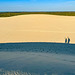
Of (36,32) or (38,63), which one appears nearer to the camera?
(38,63)

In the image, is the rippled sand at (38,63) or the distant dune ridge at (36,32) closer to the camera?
the rippled sand at (38,63)

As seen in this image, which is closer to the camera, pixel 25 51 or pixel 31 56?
pixel 31 56

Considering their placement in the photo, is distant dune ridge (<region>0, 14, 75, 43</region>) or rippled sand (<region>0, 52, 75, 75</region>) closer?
rippled sand (<region>0, 52, 75, 75</region>)

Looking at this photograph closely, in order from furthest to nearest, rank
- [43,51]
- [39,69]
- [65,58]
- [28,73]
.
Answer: [43,51], [65,58], [39,69], [28,73]

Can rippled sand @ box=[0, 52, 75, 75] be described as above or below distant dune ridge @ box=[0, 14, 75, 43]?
above

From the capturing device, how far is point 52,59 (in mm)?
6789

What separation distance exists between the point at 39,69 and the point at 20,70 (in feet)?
2.24

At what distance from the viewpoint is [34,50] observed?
827cm

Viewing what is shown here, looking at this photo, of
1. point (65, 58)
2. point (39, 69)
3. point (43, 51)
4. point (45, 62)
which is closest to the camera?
point (39, 69)

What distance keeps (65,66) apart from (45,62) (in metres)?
0.89

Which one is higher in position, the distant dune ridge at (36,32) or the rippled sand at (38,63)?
the rippled sand at (38,63)

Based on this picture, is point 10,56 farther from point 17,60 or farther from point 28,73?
point 28,73

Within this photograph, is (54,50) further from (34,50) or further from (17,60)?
(17,60)

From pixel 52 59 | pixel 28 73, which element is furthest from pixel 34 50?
pixel 28 73
